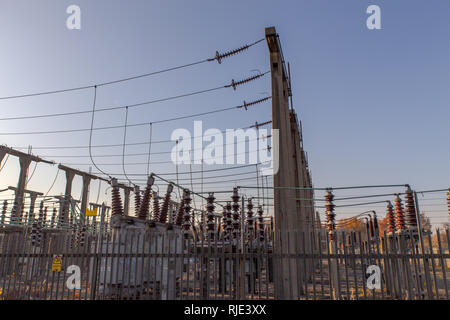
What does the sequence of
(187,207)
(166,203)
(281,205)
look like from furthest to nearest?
(166,203) → (187,207) → (281,205)

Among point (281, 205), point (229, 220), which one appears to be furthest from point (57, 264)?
point (229, 220)

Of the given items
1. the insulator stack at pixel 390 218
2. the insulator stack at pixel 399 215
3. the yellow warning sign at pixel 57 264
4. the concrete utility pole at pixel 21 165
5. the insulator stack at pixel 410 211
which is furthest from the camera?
the concrete utility pole at pixel 21 165

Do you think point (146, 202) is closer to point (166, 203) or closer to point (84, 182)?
point (166, 203)

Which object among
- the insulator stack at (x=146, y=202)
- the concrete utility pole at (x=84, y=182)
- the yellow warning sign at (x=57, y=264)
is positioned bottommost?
the yellow warning sign at (x=57, y=264)

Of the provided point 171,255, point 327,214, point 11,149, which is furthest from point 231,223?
point 11,149

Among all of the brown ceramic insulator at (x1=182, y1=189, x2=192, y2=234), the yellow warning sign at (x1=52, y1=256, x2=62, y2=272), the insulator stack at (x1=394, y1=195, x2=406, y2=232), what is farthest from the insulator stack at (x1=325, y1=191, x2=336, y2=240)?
the yellow warning sign at (x1=52, y1=256, x2=62, y2=272)

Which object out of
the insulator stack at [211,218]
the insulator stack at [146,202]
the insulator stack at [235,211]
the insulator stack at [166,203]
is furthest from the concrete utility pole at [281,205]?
the insulator stack at [166,203]

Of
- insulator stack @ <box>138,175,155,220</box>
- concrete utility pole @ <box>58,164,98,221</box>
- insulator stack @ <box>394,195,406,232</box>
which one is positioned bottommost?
insulator stack @ <box>394,195,406,232</box>

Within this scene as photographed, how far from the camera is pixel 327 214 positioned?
917 centimetres

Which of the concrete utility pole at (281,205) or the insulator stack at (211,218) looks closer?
the concrete utility pole at (281,205)

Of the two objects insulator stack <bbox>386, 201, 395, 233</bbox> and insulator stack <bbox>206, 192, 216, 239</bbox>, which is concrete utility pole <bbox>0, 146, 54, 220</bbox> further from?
insulator stack <bbox>386, 201, 395, 233</bbox>

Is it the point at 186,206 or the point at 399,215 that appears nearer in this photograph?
the point at 399,215

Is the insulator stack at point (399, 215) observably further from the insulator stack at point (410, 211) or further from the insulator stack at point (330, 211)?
the insulator stack at point (330, 211)
